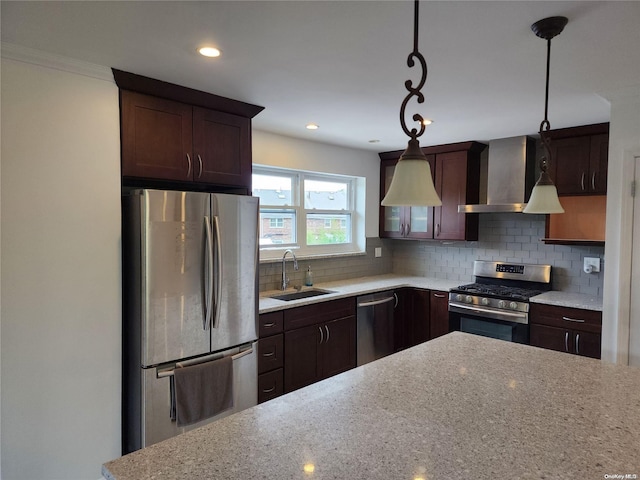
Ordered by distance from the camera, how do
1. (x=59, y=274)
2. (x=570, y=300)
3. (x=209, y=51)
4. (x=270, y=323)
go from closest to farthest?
(x=209, y=51) → (x=59, y=274) → (x=270, y=323) → (x=570, y=300)

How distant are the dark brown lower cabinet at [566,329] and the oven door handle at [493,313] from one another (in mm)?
77

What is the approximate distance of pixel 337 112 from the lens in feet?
10.1

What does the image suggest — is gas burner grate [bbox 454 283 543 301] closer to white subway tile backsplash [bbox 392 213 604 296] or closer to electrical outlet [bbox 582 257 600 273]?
white subway tile backsplash [bbox 392 213 604 296]

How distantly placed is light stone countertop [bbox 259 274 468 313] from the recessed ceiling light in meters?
1.76

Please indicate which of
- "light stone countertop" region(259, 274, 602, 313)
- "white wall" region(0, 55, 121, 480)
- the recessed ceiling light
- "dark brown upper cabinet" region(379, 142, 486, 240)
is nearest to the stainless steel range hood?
"dark brown upper cabinet" region(379, 142, 486, 240)

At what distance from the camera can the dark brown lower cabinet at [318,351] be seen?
3.33m

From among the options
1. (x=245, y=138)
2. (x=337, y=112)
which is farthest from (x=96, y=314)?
(x=337, y=112)

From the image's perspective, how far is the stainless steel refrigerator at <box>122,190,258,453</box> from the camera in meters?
2.34

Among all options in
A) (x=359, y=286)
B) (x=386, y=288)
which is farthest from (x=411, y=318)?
(x=359, y=286)

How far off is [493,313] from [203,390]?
8.42 ft

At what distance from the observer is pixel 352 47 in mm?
1937

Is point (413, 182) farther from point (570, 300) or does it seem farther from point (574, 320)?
point (570, 300)

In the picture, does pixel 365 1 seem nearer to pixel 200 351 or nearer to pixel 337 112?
pixel 337 112

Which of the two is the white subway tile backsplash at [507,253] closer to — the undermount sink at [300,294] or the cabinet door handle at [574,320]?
the cabinet door handle at [574,320]
